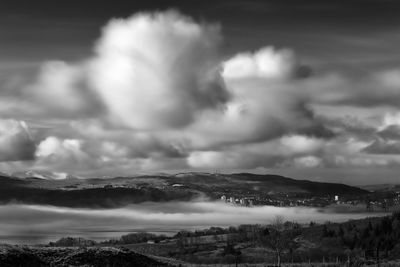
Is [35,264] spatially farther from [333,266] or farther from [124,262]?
[333,266]

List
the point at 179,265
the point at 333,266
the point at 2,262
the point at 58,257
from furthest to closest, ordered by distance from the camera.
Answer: the point at 333,266 < the point at 179,265 < the point at 58,257 < the point at 2,262

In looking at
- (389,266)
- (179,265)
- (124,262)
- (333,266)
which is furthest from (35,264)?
(389,266)

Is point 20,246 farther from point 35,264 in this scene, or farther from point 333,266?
point 333,266

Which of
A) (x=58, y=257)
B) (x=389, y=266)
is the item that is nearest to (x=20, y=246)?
(x=58, y=257)

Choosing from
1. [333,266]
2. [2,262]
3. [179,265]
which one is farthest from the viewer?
[333,266]

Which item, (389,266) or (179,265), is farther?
(389,266)

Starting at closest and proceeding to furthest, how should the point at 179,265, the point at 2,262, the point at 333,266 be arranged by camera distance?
1. the point at 2,262
2. the point at 179,265
3. the point at 333,266
